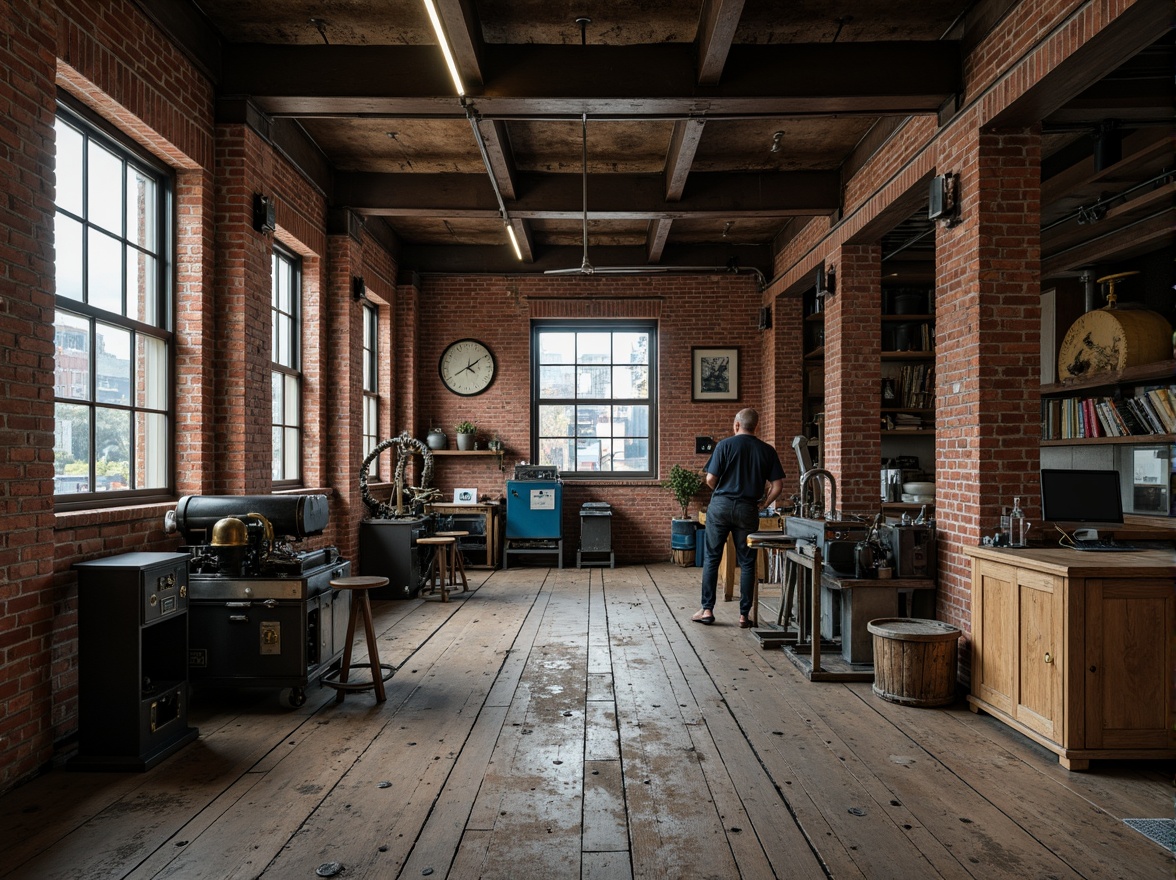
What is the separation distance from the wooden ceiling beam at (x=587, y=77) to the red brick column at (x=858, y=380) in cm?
206

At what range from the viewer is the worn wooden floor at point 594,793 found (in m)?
2.60

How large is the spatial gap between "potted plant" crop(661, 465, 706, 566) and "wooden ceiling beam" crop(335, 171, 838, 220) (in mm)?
3538

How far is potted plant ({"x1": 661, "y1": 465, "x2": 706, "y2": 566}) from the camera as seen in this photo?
9656 mm

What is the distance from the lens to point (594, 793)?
10.2 feet

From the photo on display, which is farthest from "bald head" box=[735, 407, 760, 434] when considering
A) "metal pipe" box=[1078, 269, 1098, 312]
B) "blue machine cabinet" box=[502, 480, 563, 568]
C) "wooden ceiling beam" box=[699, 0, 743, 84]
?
"blue machine cabinet" box=[502, 480, 563, 568]

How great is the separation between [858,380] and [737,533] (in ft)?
6.28

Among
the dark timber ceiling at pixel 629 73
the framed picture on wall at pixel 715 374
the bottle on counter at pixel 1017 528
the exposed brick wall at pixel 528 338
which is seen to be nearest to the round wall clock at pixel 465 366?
the exposed brick wall at pixel 528 338

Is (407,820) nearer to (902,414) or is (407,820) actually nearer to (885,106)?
(885,106)

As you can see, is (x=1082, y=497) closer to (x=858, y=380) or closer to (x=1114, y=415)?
(x=1114, y=415)

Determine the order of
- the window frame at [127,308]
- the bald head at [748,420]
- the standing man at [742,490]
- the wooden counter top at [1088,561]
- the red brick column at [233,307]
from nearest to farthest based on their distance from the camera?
the wooden counter top at [1088,561] → the window frame at [127,308] → the red brick column at [233,307] → the standing man at [742,490] → the bald head at [748,420]

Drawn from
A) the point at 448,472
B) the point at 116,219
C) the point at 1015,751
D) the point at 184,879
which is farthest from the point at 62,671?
the point at 448,472

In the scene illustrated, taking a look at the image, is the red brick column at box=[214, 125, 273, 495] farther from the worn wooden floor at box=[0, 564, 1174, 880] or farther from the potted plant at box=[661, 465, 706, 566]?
the potted plant at box=[661, 465, 706, 566]

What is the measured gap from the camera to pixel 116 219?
433 cm

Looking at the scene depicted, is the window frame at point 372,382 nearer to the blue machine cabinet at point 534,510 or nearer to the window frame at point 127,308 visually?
the blue machine cabinet at point 534,510
